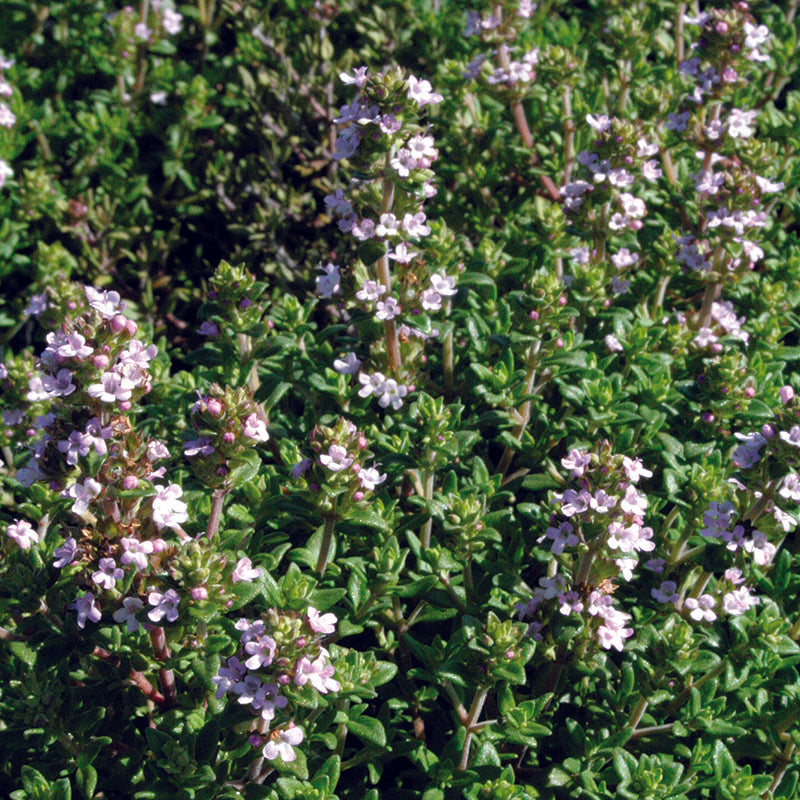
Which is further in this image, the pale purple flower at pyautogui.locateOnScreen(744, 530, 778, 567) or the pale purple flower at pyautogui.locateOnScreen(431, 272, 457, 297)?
the pale purple flower at pyautogui.locateOnScreen(431, 272, 457, 297)

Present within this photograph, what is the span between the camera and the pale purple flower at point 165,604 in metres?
3.00

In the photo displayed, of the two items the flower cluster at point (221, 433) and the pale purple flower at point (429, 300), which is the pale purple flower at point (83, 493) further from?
the pale purple flower at point (429, 300)

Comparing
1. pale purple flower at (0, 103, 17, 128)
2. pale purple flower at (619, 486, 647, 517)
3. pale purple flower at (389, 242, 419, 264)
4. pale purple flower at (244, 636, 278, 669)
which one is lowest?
pale purple flower at (244, 636, 278, 669)

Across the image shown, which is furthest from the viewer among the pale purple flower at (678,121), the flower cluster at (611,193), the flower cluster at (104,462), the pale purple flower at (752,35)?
the pale purple flower at (678,121)

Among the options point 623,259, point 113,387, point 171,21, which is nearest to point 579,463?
point 113,387

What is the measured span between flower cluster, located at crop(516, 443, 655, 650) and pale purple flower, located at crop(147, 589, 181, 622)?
131cm

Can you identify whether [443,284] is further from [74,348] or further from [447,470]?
[74,348]

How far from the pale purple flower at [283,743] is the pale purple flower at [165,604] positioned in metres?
0.52

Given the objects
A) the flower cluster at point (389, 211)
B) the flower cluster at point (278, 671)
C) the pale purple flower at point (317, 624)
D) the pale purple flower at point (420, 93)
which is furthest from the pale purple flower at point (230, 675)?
the pale purple flower at point (420, 93)

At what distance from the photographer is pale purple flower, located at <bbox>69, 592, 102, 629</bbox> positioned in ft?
9.96

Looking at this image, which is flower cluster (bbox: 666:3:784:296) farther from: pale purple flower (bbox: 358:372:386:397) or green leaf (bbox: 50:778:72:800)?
green leaf (bbox: 50:778:72:800)

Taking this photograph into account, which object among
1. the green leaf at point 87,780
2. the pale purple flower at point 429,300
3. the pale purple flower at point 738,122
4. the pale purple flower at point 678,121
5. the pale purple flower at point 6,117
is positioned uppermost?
the pale purple flower at point 738,122

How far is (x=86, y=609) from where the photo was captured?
120 inches

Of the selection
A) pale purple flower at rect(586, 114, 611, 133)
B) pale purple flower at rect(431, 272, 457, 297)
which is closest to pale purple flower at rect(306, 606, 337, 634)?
pale purple flower at rect(431, 272, 457, 297)
